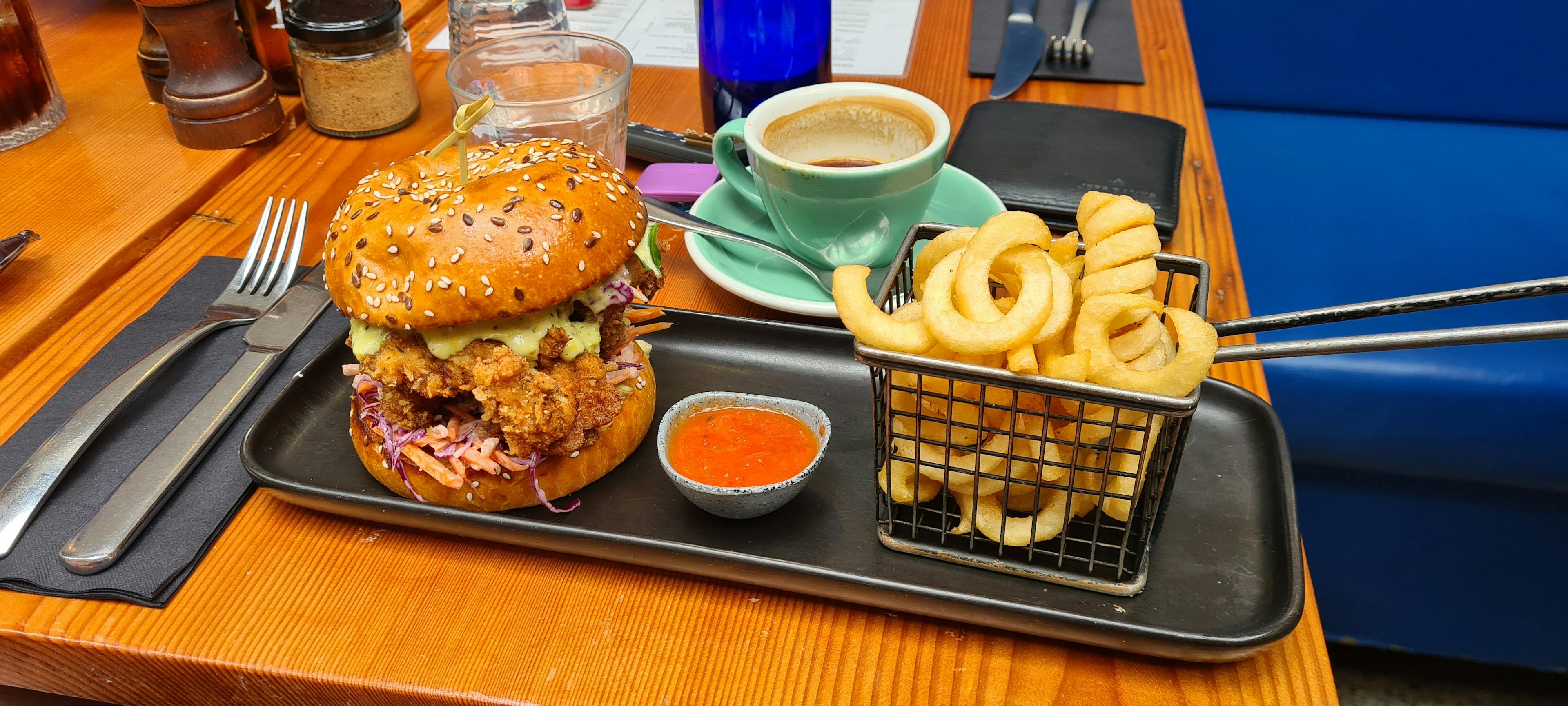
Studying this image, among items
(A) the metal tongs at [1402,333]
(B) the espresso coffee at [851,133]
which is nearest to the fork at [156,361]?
(B) the espresso coffee at [851,133]

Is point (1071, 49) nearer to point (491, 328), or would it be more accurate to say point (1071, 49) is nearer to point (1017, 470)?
point (1017, 470)

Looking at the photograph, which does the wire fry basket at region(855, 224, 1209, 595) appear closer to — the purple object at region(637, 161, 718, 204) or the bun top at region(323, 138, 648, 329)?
the bun top at region(323, 138, 648, 329)

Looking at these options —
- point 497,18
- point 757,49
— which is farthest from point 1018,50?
point 497,18

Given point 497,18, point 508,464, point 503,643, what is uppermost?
point 497,18

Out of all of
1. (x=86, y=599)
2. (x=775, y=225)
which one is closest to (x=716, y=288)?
(x=775, y=225)

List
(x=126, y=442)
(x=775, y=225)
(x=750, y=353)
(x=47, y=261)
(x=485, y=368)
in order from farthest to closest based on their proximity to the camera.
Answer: (x=47, y=261)
(x=775, y=225)
(x=750, y=353)
(x=126, y=442)
(x=485, y=368)

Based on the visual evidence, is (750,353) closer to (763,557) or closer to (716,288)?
(716,288)
